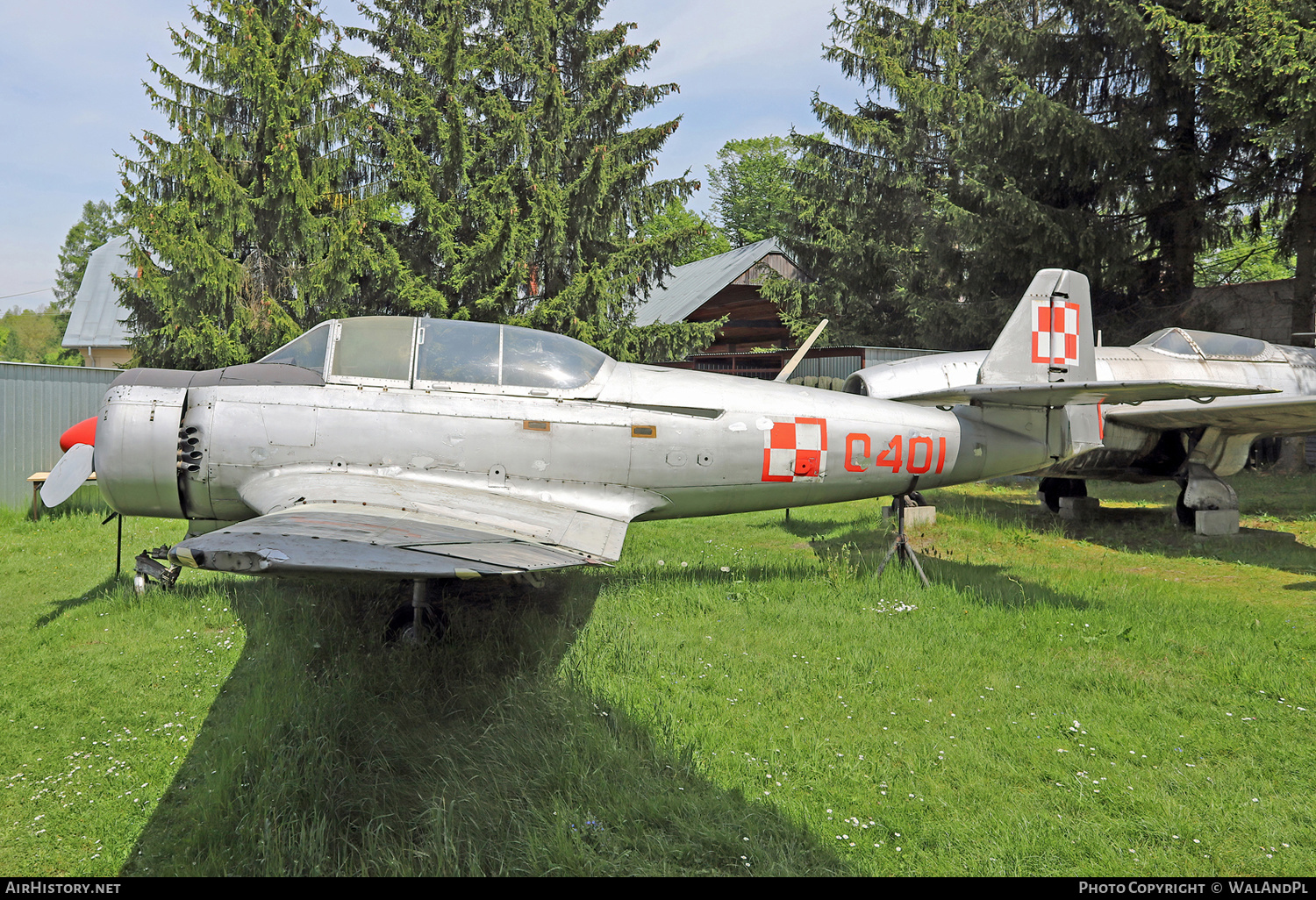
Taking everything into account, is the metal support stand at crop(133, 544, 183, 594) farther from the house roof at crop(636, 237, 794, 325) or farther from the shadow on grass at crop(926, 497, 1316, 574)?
the house roof at crop(636, 237, 794, 325)

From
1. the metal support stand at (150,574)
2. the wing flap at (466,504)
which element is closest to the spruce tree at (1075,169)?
the wing flap at (466,504)

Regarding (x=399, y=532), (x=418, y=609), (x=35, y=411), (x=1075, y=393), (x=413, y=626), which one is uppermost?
(x=1075, y=393)

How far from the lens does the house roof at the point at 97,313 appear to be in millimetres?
26859

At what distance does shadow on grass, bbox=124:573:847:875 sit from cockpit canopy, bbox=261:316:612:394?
1.95 metres

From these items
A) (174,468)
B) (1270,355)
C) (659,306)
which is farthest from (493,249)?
(659,306)

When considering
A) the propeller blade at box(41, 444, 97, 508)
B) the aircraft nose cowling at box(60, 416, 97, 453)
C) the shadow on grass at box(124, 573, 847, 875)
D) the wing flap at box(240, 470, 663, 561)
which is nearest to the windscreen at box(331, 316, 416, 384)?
the wing flap at box(240, 470, 663, 561)

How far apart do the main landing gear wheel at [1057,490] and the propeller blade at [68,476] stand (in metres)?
11.2

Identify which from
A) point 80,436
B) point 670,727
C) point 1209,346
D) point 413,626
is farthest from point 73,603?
point 1209,346

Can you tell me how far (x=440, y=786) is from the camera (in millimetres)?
3389

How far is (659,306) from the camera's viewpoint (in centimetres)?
2756

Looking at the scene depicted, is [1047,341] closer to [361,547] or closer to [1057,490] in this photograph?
[1057,490]

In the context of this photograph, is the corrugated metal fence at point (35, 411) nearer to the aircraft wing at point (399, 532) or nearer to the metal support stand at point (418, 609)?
the aircraft wing at point (399, 532)

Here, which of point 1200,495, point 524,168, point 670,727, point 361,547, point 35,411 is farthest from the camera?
point 524,168

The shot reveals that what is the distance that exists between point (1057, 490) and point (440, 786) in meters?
10.1
